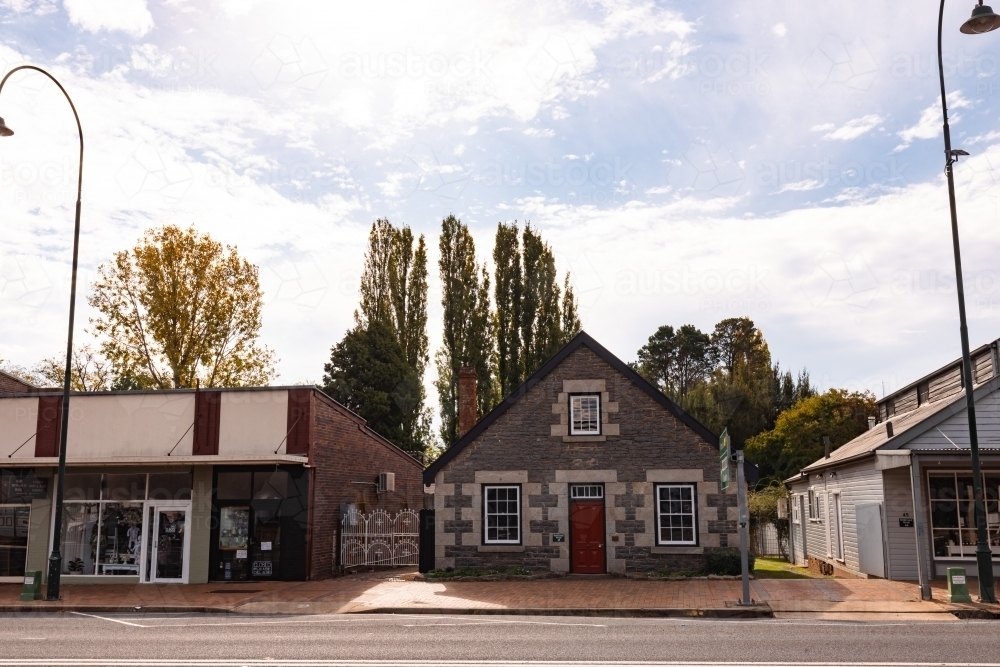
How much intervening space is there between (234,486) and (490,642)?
13267 mm

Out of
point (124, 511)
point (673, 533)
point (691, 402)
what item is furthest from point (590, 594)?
point (691, 402)

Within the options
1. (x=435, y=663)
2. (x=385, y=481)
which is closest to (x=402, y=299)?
(x=385, y=481)

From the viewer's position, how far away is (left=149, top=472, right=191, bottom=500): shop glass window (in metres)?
23.9

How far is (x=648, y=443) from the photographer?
23.6m

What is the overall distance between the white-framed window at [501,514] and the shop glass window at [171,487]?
7913mm

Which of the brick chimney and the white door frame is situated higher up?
the brick chimney

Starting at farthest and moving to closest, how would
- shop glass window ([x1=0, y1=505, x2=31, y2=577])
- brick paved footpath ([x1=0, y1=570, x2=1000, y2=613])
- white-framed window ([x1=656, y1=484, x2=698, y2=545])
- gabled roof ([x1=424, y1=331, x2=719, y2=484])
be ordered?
1. shop glass window ([x1=0, y1=505, x2=31, y2=577])
2. gabled roof ([x1=424, y1=331, x2=719, y2=484])
3. white-framed window ([x1=656, y1=484, x2=698, y2=545])
4. brick paved footpath ([x1=0, y1=570, x2=1000, y2=613])

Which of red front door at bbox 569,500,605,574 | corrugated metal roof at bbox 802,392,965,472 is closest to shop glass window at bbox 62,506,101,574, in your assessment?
red front door at bbox 569,500,605,574

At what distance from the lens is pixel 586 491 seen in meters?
23.7

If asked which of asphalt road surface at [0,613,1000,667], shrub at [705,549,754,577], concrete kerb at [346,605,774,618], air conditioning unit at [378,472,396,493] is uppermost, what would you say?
air conditioning unit at [378,472,396,493]

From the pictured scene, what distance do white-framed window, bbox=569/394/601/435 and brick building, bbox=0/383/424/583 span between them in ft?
22.5

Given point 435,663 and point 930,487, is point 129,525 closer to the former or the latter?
point 435,663

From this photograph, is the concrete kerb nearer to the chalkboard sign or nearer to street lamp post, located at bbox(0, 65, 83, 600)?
street lamp post, located at bbox(0, 65, 83, 600)

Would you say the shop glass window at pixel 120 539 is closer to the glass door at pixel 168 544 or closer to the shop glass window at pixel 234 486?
the glass door at pixel 168 544
